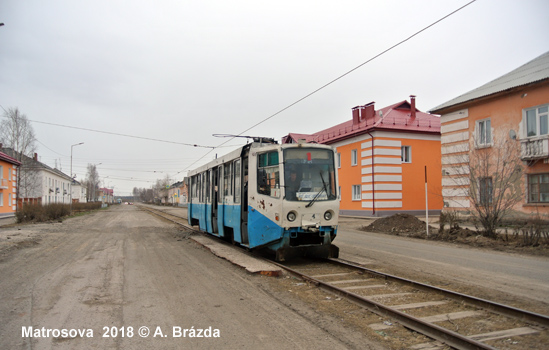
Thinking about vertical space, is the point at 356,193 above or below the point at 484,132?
below

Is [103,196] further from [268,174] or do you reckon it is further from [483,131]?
[268,174]

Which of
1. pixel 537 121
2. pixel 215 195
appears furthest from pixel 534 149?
pixel 215 195

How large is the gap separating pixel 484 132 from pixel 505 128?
1.51 metres

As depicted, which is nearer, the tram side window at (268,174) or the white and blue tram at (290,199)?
the white and blue tram at (290,199)

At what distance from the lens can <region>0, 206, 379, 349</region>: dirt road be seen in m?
4.49

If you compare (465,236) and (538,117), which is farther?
(538,117)

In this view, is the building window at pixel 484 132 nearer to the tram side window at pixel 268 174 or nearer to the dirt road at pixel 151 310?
the tram side window at pixel 268 174

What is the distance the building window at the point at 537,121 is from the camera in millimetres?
16984

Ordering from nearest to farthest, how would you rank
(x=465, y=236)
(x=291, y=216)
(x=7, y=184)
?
(x=291, y=216) < (x=465, y=236) < (x=7, y=184)

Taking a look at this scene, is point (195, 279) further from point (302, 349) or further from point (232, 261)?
point (302, 349)

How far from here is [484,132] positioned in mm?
20234

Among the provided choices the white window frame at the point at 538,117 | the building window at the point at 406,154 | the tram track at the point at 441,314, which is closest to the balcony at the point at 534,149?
the white window frame at the point at 538,117

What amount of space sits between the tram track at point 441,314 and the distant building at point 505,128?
9854 millimetres

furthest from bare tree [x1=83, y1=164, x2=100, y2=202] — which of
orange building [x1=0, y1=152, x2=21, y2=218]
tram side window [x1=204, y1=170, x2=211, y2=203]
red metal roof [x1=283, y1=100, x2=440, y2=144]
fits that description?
tram side window [x1=204, y1=170, x2=211, y2=203]
